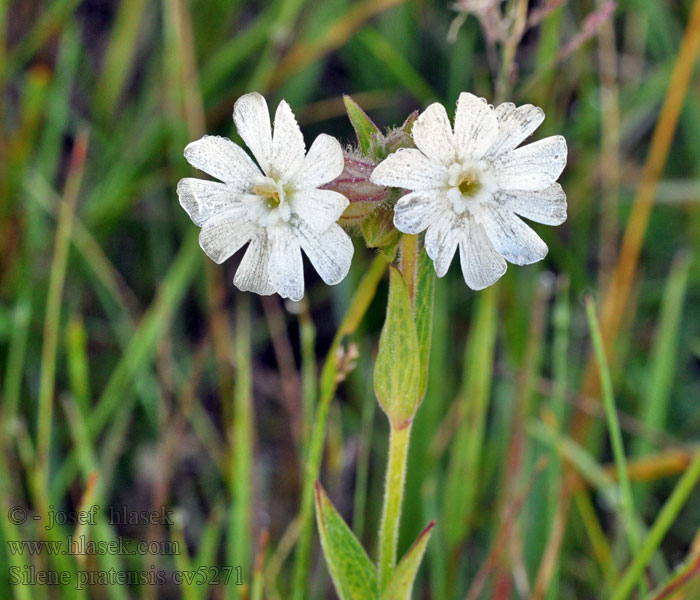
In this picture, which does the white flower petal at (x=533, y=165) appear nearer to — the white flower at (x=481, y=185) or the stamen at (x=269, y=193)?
the white flower at (x=481, y=185)

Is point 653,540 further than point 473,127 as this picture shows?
Yes

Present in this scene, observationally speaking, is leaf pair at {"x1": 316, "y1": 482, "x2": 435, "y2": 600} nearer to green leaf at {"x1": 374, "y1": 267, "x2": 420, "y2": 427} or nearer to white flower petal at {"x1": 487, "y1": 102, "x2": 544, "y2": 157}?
green leaf at {"x1": 374, "y1": 267, "x2": 420, "y2": 427}

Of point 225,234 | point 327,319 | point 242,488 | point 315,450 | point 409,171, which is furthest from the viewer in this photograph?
point 327,319

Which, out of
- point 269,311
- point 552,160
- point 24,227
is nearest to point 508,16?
point 552,160

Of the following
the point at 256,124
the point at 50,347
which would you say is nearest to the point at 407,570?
the point at 256,124

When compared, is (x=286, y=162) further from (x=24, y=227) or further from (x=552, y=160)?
(x=24, y=227)

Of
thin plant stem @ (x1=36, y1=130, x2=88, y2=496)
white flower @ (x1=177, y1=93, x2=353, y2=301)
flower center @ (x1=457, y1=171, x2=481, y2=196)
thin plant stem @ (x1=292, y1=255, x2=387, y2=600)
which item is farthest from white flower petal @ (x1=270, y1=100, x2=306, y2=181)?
thin plant stem @ (x1=36, y1=130, x2=88, y2=496)

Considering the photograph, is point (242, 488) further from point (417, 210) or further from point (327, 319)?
point (327, 319)
